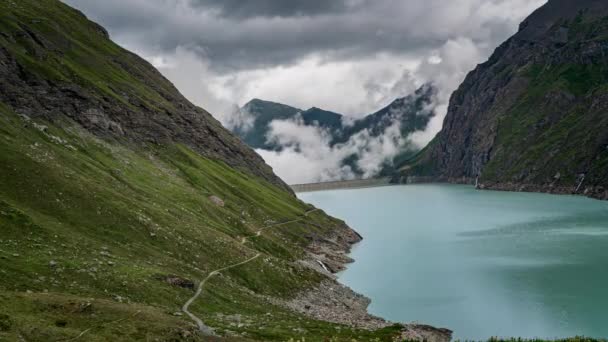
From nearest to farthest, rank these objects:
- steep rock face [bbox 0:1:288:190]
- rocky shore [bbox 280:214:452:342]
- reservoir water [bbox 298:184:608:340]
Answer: rocky shore [bbox 280:214:452:342], reservoir water [bbox 298:184:608:340], steep rock face [bbox 0:1:288:190]

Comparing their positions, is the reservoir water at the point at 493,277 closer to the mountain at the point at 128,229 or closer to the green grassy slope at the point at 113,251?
the mountain at the point at 128,229

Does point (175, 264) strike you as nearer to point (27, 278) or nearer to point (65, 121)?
point (27, 278)

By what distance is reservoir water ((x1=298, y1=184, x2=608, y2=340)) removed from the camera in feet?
231

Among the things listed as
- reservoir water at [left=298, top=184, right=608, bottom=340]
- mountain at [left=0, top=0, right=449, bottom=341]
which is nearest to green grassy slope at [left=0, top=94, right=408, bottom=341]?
mountain at [left=0, top=0, right=449, bottom=341]

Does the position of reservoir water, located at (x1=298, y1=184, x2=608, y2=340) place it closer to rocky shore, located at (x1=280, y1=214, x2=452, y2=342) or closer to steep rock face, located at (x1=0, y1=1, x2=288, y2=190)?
rocky shore, located at (x1=280, y1=214, x2=452, y2=342)

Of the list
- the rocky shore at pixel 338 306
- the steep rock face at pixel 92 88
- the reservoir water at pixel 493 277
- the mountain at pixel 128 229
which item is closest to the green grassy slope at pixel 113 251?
the mountain at pixel 128 229

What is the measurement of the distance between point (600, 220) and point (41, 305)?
576 ft

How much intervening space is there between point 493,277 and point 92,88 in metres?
96.7


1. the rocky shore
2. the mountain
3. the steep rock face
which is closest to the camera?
the mountain

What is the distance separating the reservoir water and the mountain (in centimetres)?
795

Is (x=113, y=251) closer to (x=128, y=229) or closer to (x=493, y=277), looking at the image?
(x=128, y=229)

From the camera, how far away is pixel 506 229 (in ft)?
531

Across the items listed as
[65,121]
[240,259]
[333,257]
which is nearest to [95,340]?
[240,259]

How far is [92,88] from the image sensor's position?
127000 mm
